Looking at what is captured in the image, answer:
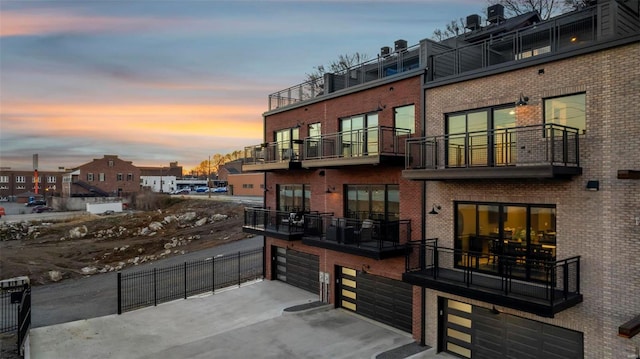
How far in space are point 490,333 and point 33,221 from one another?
6470 cm

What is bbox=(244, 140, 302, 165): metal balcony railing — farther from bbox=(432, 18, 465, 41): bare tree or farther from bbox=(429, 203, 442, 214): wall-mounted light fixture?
bbox=(432, 18, 465, 41): bare tree

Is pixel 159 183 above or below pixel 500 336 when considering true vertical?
above

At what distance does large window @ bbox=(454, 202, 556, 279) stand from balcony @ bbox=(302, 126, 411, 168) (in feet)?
10.4

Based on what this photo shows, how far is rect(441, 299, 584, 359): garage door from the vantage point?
9.98 meters

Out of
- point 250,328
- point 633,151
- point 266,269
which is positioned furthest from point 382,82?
point 266,269

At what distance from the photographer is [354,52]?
4156cm

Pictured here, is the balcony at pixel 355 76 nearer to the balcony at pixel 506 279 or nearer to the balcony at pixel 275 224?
the balcony at pixel 275 224

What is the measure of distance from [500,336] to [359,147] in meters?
8.48

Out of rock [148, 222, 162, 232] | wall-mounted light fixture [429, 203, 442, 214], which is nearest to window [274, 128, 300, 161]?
wall-mounted light fixture [429, 203, 442, 214]

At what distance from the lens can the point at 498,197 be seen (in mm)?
11234

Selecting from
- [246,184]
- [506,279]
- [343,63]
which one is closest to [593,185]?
[506,279]

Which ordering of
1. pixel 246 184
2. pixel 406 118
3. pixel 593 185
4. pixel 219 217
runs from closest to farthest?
pixel 593 185 → pixel 406 118 → pixel 219 217 → pixel 246 184

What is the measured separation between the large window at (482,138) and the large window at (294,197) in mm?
8677

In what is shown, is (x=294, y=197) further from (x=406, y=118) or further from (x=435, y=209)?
(x=435, y=209)
